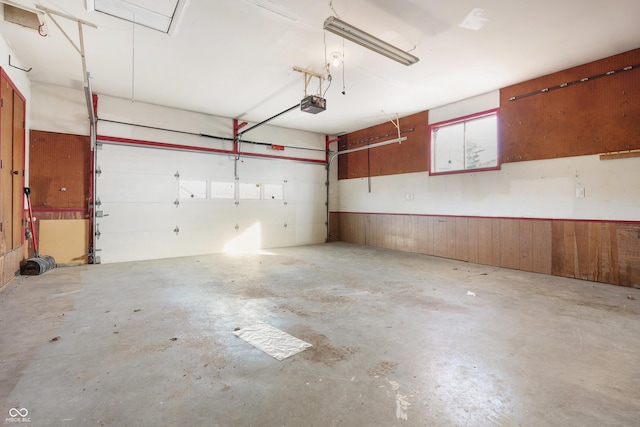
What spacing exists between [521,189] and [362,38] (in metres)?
3.93

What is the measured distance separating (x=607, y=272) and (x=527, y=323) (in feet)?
8.72

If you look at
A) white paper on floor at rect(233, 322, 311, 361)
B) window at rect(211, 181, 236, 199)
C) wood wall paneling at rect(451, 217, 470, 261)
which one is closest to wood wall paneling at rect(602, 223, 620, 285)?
wood wall paneling at rect(451, 217, 470, 261)

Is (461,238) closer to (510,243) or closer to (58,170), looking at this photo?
(510,243)

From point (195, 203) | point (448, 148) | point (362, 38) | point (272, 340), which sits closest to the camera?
point (272, 340)

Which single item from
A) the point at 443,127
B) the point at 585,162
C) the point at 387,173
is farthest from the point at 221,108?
the point at 585,162

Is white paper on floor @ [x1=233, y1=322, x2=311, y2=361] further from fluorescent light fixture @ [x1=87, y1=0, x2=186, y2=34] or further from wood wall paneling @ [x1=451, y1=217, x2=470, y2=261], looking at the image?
wood wall paneling @ [x1=451, y1=217, x2=470, y2=261]

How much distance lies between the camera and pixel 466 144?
6.05 metres

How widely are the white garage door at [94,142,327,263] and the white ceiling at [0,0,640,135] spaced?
1.40 meters

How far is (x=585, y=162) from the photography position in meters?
4.50

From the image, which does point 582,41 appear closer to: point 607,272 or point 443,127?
point 443,127

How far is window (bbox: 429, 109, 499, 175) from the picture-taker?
5.69 meters

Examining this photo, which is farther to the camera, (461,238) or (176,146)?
(176,146)

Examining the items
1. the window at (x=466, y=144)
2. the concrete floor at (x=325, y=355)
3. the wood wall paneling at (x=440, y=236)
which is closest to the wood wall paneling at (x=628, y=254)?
the concrete floor at (x=325, y=355)

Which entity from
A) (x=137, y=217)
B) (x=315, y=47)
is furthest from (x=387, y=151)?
(x=137, y=217)
